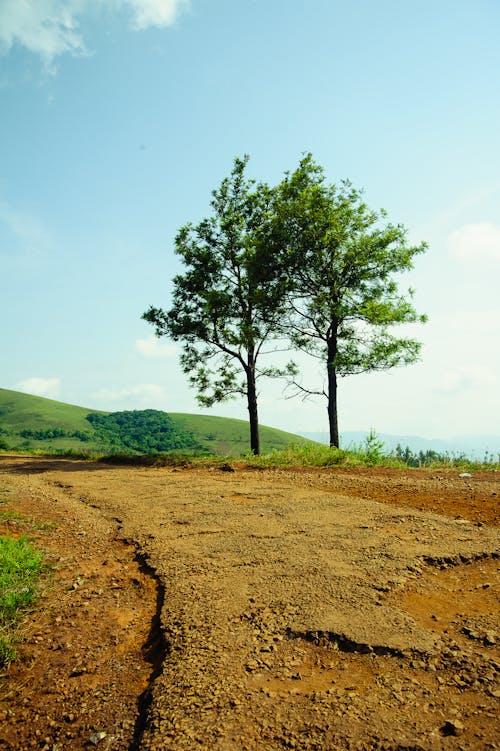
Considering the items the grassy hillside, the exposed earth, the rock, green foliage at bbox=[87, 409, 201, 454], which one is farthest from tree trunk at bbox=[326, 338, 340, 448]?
the grassy hillside

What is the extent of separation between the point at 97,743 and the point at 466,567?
3.61 metres

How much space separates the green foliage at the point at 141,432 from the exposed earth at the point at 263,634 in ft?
182

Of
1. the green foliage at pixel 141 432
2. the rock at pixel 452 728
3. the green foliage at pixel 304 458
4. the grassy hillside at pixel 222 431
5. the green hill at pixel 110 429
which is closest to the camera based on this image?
the rock at pixel 452 728

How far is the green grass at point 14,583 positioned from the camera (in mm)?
3574

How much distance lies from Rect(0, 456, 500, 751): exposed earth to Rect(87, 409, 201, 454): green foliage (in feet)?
182

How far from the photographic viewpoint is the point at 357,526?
5.66 m

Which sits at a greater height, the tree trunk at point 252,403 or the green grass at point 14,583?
the tree trunk at point 252,403

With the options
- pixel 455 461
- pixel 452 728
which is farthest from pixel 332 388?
pixel 452 728

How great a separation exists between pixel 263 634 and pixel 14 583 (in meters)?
2.67

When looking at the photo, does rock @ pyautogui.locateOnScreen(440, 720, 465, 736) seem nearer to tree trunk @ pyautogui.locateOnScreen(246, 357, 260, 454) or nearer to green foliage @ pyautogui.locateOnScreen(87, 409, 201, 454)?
tree trunk @ pyautogui.locateOnScreen(246, 357, 260, 454)

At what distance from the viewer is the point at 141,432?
75125 millimetres

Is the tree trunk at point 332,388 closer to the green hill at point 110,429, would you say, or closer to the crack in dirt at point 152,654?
A: the crack in dirt at point 152,654

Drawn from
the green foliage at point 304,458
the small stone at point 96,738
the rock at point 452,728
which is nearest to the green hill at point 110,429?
the green foliage at point 304,458

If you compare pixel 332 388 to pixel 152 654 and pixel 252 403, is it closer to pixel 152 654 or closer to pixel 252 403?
pixel 252 403
